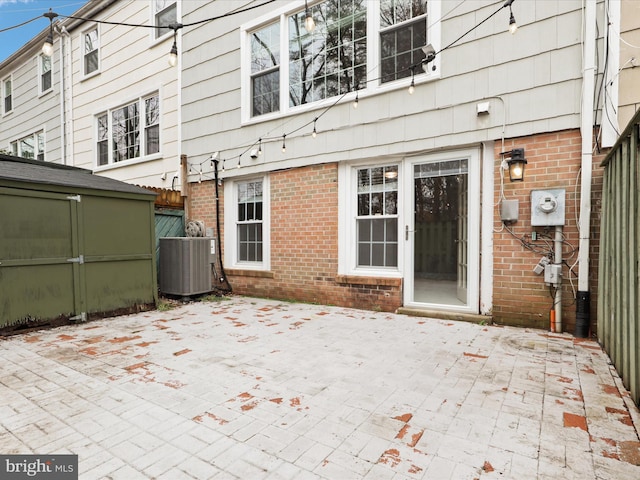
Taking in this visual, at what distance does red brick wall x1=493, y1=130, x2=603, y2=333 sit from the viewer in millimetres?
3896

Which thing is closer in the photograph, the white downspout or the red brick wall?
the white downspout

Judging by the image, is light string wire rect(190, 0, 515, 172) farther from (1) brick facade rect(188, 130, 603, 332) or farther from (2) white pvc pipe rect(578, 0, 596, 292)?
(2) white pvc pipe rect(578, 0, 596, 292)

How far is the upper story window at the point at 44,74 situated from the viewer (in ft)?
34.9

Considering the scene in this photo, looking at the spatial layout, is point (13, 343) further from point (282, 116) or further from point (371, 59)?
point (371, 59)

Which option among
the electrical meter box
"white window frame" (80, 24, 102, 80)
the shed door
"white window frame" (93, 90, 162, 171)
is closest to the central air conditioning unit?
the shed door

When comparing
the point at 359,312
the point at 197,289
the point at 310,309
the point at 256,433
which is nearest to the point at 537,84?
the point at 359,312

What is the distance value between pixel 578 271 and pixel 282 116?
494 cm

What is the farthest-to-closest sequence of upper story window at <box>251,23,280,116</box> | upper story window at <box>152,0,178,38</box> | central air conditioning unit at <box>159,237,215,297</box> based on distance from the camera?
upper story window at <box>152,0,178,38</box>
upper story window at <box>251,23,280,116</box>
central air conditioning unit at <box>159,237,215,297</box>

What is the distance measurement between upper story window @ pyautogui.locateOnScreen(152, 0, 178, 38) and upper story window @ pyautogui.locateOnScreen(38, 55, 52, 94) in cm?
527

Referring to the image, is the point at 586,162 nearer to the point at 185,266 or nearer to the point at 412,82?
the point at 412,82

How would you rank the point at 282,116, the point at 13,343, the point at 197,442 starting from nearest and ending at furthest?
the point at 197,442
the point at 13,343
the point at 282,116

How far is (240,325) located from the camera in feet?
14.7

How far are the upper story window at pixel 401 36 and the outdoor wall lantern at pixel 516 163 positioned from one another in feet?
6.17

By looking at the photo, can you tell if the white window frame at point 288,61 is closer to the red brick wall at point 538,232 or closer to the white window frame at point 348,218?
the white window frame at point 348,218
